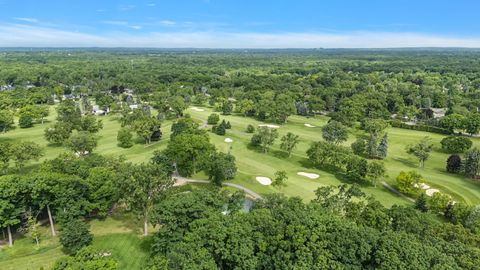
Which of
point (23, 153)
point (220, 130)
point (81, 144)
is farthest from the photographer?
point (220, 130)

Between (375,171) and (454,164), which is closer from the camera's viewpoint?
(375,171)

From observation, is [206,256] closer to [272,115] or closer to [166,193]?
[166,193]

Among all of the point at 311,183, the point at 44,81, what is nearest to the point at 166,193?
the point at 311,183

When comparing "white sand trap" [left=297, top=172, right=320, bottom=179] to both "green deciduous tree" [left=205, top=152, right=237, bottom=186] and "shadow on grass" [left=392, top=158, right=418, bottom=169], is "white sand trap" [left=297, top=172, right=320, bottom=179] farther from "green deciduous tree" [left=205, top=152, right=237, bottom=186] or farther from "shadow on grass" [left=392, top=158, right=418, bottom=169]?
"shadow on grass" [left=392, top=158, right=418, bottom=169]

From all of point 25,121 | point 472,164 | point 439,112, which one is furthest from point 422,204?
point 25,121

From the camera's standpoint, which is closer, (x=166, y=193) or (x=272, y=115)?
(x=166, y=193)

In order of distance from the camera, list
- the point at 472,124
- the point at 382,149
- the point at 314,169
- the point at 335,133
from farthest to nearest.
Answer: the point at 472,124
the point at 335,133
the point at 382,149
the point at 314,169

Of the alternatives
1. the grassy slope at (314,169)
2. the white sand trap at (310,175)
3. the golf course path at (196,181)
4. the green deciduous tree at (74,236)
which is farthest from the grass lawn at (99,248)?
the white sand trap at (310,175)

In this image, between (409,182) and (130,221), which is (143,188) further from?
(409,182)
